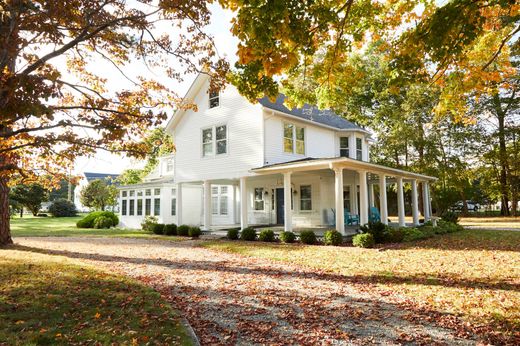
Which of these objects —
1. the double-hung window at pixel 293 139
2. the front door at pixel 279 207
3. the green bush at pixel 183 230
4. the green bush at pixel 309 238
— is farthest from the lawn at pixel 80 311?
the front door at pixel 279 207

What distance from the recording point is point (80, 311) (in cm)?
574

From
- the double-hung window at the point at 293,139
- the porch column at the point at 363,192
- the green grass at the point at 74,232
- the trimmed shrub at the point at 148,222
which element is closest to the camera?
the porch column at the point at 363,192

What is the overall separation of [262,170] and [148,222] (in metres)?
10.8

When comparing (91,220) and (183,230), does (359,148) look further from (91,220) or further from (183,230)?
(91,220)

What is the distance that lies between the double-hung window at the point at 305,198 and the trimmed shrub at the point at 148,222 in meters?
9.68

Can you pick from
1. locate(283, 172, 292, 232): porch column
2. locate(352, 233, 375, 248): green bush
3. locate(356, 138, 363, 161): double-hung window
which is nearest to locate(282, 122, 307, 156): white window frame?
locate(283, 172, 292, 232): porch column

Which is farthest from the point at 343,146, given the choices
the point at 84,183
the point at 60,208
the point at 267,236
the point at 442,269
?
the point at 84,183

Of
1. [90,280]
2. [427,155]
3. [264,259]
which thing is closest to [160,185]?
[264,259]

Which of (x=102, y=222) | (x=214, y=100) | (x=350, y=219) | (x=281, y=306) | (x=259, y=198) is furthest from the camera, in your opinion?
(x=102, y=222)

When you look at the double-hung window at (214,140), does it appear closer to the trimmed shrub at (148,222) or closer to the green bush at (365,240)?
the trimmed shrub at (148,222)

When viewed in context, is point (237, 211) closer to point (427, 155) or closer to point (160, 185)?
point (160, 185)

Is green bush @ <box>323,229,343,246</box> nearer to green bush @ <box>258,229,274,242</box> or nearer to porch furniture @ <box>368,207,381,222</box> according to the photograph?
green bush @ <box>258,229,274,242</box>

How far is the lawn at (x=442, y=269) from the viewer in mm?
5828

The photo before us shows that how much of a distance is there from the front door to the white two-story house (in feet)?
0.21
